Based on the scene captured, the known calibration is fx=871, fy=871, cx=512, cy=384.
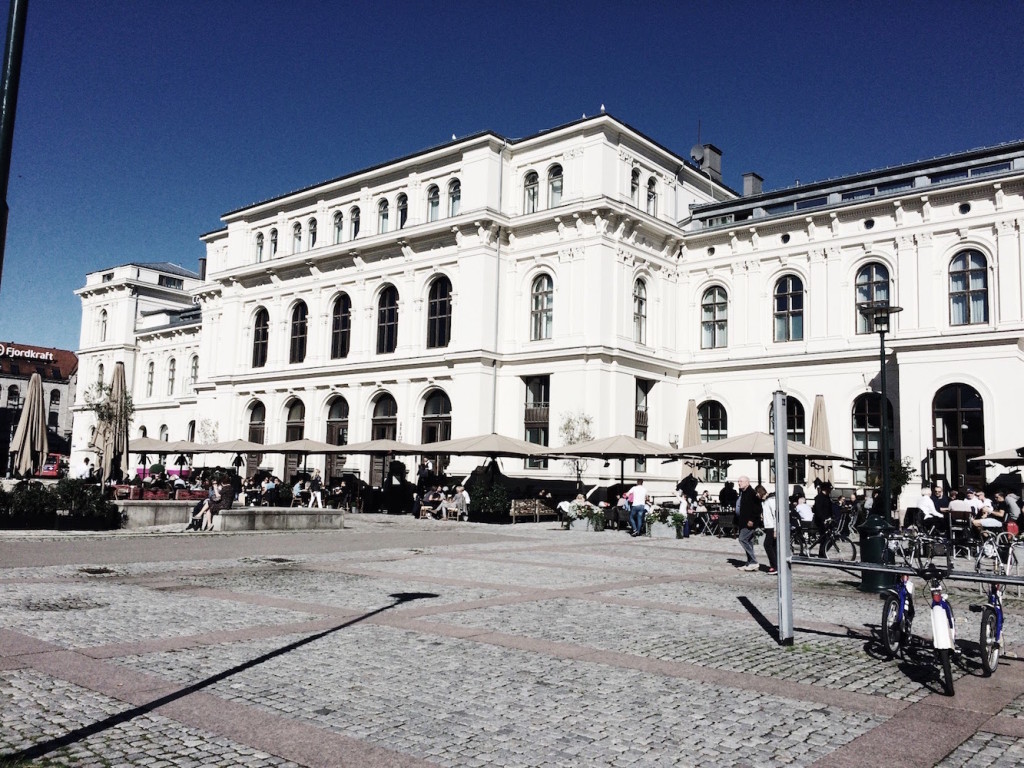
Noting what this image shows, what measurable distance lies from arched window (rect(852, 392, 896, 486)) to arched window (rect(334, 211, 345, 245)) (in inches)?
1111

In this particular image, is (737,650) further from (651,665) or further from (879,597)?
(879,597)

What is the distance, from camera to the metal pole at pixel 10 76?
4.24 meters

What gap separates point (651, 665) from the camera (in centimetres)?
772

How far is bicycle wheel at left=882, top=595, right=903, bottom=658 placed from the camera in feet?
26.9

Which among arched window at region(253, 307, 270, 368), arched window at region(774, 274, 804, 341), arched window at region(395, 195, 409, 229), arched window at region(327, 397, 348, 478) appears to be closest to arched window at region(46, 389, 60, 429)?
arched window at region(253, 307, 270, 368)

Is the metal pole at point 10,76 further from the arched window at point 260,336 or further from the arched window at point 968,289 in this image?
the arched window at point 260,336

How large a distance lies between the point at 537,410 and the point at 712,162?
19679 millimetres

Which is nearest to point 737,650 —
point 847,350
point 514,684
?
point 514,684

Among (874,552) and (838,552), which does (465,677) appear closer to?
(874,552)

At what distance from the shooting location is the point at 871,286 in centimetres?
3703

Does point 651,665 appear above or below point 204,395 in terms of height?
below

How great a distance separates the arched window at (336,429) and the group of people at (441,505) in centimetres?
1341

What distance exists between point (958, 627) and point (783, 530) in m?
3.09

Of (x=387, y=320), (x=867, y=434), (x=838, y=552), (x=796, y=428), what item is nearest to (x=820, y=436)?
(x=867, y=434)
